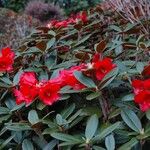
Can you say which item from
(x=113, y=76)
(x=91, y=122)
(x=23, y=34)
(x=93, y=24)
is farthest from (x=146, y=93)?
(x=23, y=34)

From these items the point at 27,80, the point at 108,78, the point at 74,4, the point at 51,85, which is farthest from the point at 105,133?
the point at 74,4

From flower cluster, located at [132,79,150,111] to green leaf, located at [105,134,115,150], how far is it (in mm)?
180

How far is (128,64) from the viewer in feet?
6.35

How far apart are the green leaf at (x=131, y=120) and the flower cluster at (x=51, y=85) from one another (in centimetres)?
19

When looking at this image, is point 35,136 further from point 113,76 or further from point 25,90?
point 113,76

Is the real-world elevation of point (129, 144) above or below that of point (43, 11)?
above

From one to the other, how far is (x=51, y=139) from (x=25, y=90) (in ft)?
0.77

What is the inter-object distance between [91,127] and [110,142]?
98mm

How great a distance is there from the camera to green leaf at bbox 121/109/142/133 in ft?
5.04

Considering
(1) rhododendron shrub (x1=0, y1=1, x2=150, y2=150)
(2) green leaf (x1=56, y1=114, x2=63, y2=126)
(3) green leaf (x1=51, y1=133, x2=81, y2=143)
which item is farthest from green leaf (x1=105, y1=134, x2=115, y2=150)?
(2) green leaf (x1=56, y1=114, x2=63, y2=126)

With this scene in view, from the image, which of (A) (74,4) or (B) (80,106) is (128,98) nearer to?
(B) (80,106)

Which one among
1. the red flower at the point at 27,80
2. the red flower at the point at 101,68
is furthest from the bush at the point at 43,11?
the red flower at the point at 101,68

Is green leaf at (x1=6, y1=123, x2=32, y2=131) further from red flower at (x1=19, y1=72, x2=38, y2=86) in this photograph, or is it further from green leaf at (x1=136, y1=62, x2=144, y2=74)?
green leaf at (x1=136, y1=62, x2=144, y2=74)

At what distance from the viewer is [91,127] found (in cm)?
156
